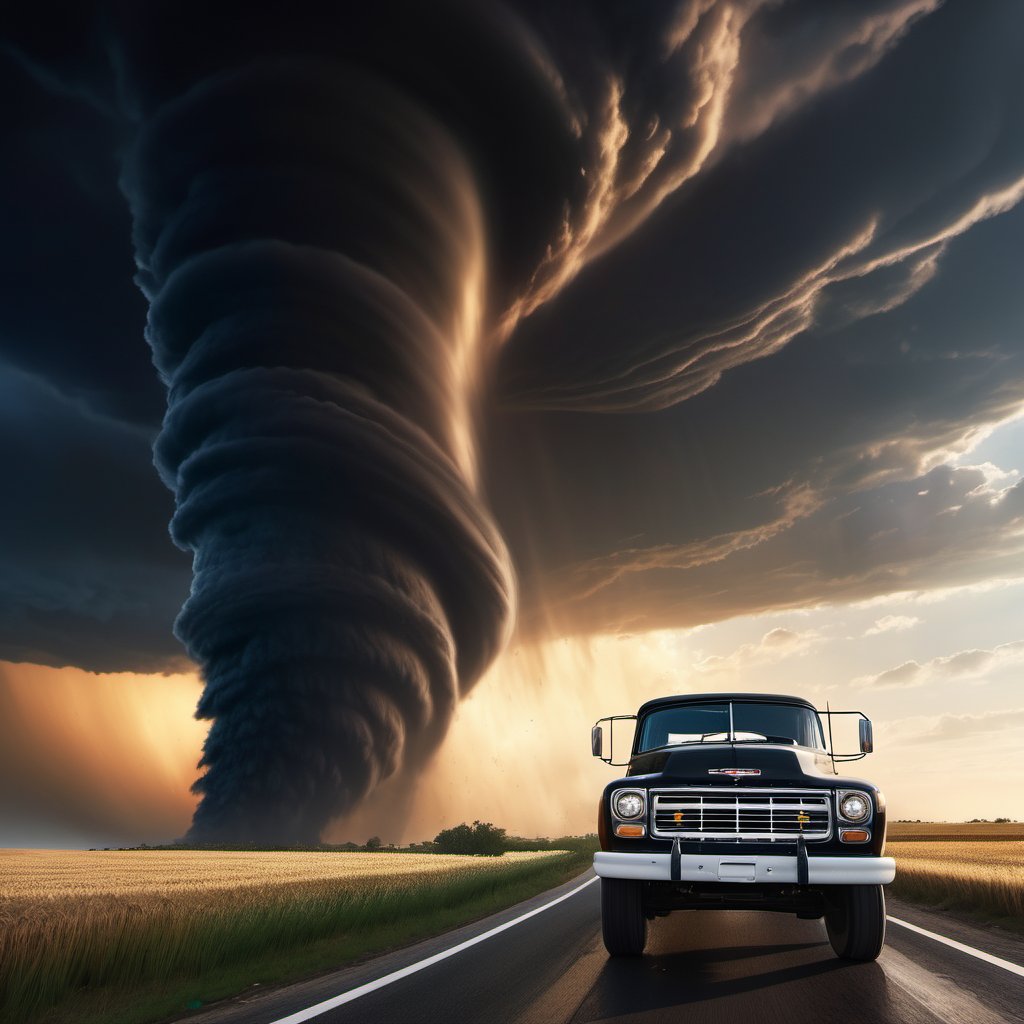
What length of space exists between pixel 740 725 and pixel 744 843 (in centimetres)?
226

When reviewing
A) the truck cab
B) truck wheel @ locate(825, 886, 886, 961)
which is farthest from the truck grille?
truck wheel @ locate(825, 886, 886, 961)

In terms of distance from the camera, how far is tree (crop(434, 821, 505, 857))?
225ft

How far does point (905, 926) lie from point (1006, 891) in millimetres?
2836

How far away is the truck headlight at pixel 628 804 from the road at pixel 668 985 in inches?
53.6

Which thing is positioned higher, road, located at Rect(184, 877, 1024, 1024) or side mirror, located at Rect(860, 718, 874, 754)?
side mirror, located at Rect(860, 718, 874, 754)

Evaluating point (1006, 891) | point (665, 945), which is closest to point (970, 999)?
point (665, 945)

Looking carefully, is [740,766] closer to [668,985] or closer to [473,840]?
[668,985]

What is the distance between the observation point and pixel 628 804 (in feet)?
29.1

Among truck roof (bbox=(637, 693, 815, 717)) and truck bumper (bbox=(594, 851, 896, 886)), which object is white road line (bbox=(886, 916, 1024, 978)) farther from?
truck roof (bbox=(637, 693, 815, 717))

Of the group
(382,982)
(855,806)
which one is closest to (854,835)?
(855,806)

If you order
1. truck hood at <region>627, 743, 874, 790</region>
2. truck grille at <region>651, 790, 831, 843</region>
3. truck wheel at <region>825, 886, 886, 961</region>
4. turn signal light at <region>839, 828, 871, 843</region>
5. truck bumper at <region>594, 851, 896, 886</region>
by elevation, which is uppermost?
truck hood at <region>627, 743, 874, 790</region>

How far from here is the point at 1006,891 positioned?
14102mm

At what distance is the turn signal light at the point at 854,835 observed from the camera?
8.48 meters

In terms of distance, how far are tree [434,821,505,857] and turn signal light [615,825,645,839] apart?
2453 inches
